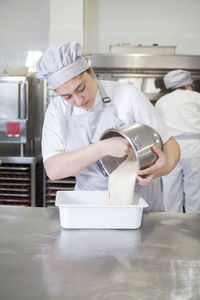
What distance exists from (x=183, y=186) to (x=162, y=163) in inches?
85.7

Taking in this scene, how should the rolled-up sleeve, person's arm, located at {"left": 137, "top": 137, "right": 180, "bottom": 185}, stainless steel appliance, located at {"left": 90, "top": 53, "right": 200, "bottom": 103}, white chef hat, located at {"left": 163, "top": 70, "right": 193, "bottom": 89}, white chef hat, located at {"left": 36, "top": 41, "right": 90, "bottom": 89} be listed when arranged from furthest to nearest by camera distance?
stainless steel appliance, located at {"left": 90, "top": 53, "right": 200, "bottom": 103}, white chef hat, located at {"left": 163, "top": 70, "right": 193, "bottom": 89}, the rolled-up sleeve, white chef hat, located at {"left": 36, "top": 41, "right": 90, "bottom": 89}, person's arm, located at {"left": 137, "top": 137, "right": 180, "bottom": 185}

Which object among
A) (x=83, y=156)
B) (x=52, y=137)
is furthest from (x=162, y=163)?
(x=52, y=137)

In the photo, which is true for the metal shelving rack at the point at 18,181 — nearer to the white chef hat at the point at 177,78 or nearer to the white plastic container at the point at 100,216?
the white chef hat at the point at 177,78

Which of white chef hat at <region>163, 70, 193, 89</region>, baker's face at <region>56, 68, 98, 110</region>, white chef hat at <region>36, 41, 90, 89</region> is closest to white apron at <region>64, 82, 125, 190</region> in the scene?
baker's face at <region>56, 68, 98, 110</region>

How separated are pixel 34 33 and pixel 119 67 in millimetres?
1321

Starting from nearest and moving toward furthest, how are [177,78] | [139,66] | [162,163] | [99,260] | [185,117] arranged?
[99,260]
[162,163]
[185,117]
[177,78]
[139,66]

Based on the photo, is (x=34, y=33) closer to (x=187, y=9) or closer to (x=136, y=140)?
(x=187, y=9)

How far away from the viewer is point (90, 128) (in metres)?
1.75

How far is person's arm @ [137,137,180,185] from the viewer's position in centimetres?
142

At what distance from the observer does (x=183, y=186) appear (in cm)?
355

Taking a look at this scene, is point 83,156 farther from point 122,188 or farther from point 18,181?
point 18,181

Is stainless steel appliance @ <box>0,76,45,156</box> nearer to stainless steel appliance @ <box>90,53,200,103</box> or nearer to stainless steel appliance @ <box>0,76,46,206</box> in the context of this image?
stainless steel appliance @ <box>0,76,46,206</box>

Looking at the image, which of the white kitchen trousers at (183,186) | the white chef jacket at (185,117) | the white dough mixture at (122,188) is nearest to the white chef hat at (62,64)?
the white dough mixture at (122,188)

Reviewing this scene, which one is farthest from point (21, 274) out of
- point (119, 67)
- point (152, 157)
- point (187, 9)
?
point (187, 9)
